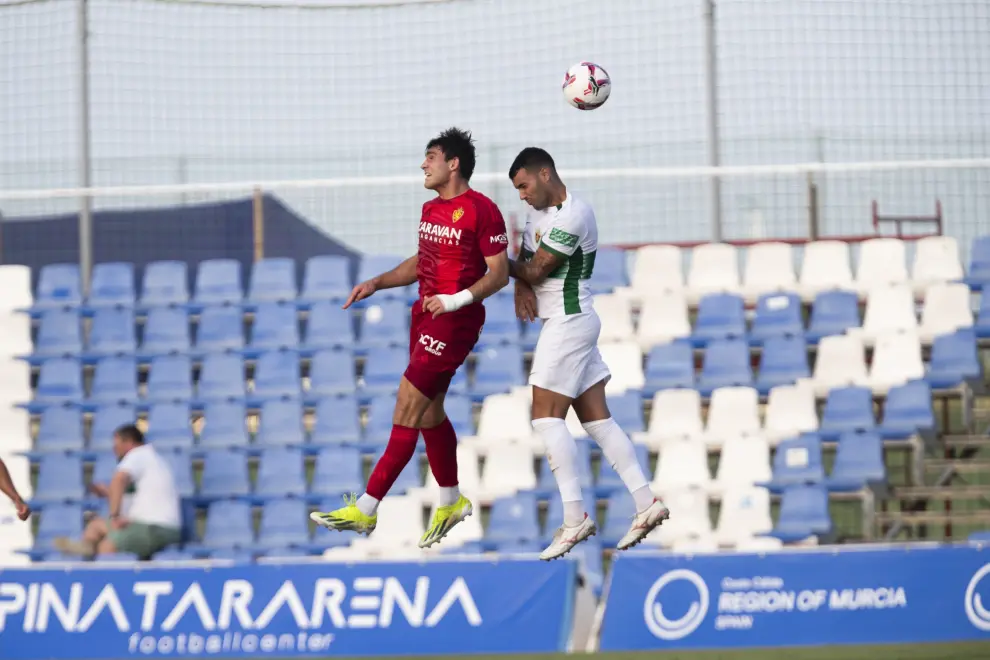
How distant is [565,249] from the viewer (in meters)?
7.50

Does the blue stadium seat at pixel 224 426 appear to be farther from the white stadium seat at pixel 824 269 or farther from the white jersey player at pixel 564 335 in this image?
the white jersey player at pixel 564 335

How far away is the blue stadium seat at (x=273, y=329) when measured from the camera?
15.2m

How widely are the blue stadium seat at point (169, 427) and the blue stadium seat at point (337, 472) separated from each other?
4.45 feet

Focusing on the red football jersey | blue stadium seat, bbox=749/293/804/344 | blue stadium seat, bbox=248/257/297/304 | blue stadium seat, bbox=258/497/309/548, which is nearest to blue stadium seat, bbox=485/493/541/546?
blue stadium seat, bbox=258/497/309/548

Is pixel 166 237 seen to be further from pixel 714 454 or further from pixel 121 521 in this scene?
pixel 714 454

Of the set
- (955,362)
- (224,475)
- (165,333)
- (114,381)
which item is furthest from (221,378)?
(955,362)

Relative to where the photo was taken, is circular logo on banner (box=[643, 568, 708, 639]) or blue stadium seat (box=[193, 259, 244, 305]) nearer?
circular logo on banner (box=[643, 568, 708, 639])

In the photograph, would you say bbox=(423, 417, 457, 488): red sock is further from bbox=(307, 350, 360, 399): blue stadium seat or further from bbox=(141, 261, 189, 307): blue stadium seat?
bbox=(141, 261, 189, 307): blue stadium seat

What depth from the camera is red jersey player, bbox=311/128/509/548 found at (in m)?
7.50

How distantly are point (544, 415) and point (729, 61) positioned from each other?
8.63 metres

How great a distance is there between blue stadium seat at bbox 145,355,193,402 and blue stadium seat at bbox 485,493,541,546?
345 centimetres

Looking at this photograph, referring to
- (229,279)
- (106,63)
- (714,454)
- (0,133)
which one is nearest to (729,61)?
(714,454)

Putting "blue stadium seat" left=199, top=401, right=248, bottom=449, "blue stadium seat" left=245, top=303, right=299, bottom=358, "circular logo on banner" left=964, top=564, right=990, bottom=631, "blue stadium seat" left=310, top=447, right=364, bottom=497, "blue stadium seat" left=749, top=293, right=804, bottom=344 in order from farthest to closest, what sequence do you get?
"blue stadium seat" left=245, top=303, right=299, bottom=358 → "blue stadium seat" left=749, top=293, right=804, bottom=344 → "blue stadium seat" left=199, top=401, right=248, bottom=449 → "blue stadium seat" left=310, top=447, right=364, bottom=497 → "circular logo on banner" left=964, top=564, right=990, bottom=631

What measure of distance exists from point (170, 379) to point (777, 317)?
5.76 m
